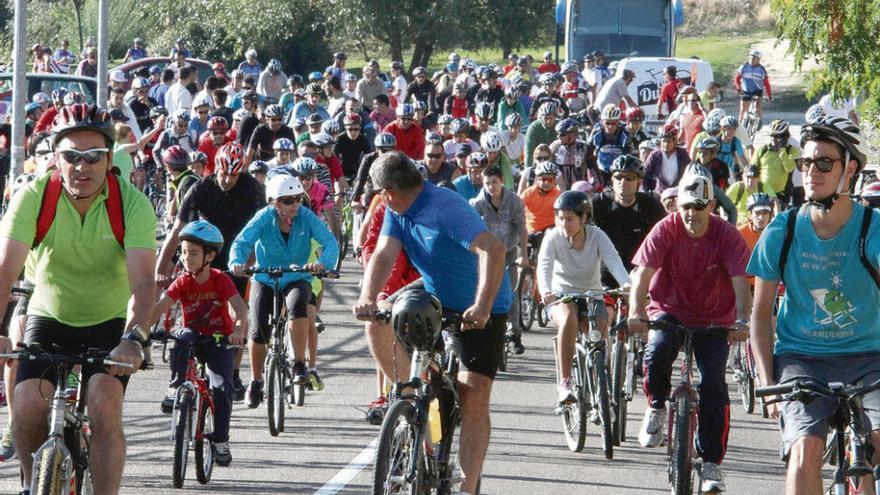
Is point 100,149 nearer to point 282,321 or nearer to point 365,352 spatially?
point 282,321

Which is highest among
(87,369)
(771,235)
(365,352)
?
(771,235)

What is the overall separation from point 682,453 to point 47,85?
20238 millimetres

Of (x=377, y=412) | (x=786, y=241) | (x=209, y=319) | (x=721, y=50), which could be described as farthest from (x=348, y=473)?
(x=721, y=50)

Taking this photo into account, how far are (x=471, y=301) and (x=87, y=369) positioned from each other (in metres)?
1.97

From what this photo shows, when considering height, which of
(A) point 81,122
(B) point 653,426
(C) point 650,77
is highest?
(C) point 650,77

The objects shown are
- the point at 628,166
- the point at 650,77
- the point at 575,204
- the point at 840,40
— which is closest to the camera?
the point at 575,204

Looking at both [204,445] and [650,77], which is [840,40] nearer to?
[204,445]

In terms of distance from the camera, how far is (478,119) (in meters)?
25.4

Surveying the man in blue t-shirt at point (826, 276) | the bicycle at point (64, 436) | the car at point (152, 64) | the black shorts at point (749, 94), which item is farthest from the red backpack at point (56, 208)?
the black shorts at point (749, 94)

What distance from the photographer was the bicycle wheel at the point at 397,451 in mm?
7105

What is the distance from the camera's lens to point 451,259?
27.0 ft

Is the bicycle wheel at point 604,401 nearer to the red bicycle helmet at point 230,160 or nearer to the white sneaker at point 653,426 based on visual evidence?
the white sneaker at point 653,426

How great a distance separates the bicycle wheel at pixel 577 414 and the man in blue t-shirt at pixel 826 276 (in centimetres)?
437

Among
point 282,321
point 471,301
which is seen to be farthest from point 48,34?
point 471,301
